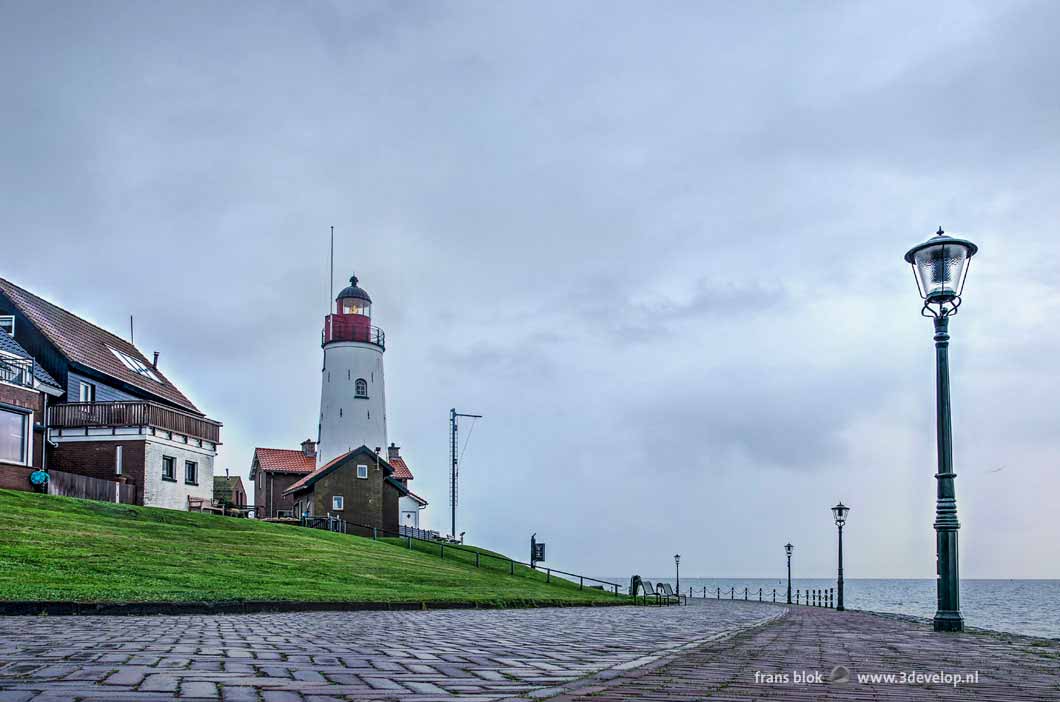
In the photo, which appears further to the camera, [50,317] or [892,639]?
[50,317]

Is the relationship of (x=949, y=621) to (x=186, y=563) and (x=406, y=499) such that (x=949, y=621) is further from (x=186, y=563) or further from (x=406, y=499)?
(x=406, y=499)

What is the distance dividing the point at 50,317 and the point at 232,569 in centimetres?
2552

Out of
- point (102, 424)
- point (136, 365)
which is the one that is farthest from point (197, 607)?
point (136, 365)

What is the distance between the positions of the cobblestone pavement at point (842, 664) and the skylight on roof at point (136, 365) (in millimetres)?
40012

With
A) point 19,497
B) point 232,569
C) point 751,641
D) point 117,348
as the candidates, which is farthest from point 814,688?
point 117,348

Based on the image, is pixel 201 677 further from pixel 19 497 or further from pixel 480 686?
pixel 19 497

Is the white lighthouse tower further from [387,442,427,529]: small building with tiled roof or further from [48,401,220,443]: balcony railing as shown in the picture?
[48,401,220,443]: balcony railing

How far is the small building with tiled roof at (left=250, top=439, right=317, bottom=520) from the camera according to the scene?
6462cm

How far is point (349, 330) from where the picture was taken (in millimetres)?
A: 61688

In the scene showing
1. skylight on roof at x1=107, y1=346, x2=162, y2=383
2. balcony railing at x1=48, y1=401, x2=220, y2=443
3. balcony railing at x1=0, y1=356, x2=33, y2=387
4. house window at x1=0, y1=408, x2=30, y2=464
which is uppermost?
skylight on roof at x1=107, y1=346, x2=162, y2=383

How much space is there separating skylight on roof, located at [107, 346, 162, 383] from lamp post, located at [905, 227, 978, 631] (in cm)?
4014

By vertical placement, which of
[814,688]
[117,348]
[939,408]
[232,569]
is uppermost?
[117,348]

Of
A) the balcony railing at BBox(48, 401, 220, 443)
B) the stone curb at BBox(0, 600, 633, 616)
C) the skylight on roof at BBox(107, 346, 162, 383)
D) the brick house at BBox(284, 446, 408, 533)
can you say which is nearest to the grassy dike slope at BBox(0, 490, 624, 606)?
the stone curb at BBox(0, 600, 633, 616)

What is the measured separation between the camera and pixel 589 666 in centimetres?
768
